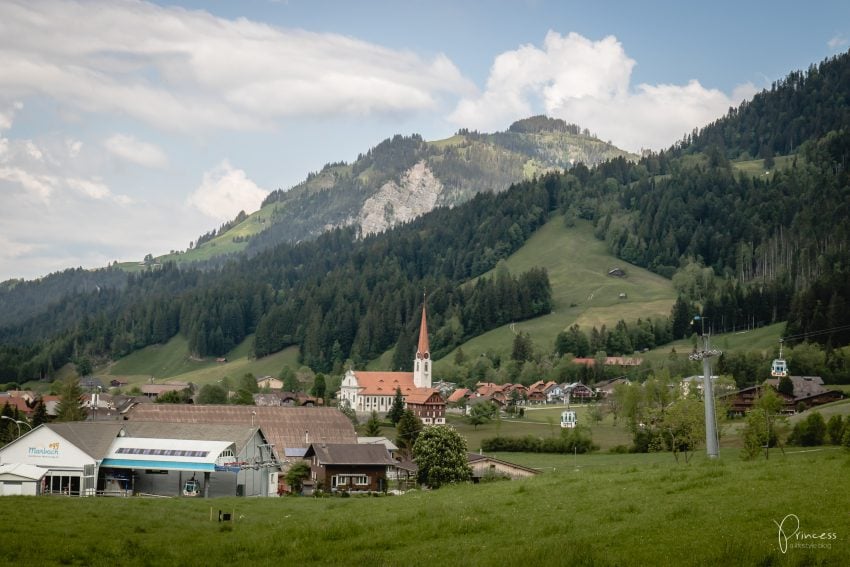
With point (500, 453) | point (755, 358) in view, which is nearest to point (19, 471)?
point (500, 453)

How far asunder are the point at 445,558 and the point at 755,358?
108874 mm

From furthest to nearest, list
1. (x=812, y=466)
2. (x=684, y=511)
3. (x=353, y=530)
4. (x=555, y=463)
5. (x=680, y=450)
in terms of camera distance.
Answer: (x=555, y=463), (x=680, y=450), (x=812, y=466), (x=353, y=530), (x=684, y=511)

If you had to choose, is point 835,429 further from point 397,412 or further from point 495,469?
point 397,412

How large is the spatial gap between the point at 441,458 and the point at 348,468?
8.00m

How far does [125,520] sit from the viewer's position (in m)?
28.3

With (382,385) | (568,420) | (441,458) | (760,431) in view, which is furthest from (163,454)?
(382,385)

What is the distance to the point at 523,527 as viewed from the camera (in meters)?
23.4

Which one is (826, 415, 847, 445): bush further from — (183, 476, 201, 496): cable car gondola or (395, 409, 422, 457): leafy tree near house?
(183, 476, 201, 496): cable car gondola

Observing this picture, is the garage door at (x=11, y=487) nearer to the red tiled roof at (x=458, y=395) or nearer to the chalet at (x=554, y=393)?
the red tiled roof at (x=458, y=395)

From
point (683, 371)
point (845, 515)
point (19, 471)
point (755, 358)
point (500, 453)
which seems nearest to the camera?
point (845, 515)

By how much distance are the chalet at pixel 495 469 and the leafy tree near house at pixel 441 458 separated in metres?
4.76

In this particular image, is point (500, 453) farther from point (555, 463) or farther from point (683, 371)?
point (683, 371)

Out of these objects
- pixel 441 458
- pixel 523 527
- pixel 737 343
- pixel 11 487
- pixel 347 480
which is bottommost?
pixel 347 480

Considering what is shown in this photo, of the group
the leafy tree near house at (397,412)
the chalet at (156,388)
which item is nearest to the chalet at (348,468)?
the leafy tree near house at (397,412)
